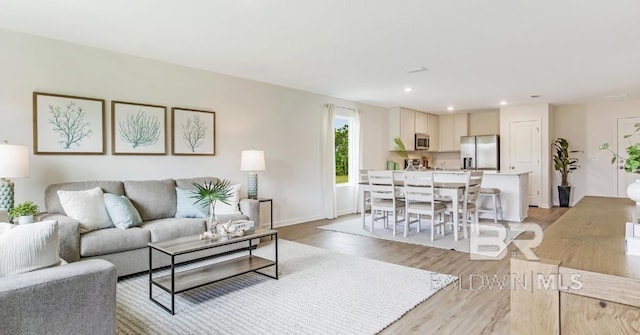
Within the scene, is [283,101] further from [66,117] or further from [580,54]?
[580,54]

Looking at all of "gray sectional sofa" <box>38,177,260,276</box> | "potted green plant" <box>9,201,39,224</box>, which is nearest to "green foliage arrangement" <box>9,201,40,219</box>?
"potted green plant" <box>9,201,39,224</box>

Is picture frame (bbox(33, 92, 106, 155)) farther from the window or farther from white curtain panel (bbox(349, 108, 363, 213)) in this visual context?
white curtain panel (bbox(349, 108, 363, 213))

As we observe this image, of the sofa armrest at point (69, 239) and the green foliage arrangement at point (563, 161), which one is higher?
the green foliage arrangement at point (563, 161)

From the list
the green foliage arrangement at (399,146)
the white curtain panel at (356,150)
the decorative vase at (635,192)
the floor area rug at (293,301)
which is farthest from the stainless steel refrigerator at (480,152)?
the decorative vase at (635,192)

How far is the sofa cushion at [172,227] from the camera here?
3406 millimetres

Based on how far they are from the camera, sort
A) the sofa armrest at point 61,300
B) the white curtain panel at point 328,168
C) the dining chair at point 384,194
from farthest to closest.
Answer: the white curtain panel at point 328,168 → the dining chair at point 384,194 → the sofa armrest at point 61,300

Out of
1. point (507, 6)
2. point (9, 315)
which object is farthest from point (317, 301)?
point (507, 6)

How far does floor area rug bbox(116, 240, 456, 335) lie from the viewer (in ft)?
7.60

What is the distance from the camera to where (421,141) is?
8.66m

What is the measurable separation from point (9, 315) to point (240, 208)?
3.04 meters

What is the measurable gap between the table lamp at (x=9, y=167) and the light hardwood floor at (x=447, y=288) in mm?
2988

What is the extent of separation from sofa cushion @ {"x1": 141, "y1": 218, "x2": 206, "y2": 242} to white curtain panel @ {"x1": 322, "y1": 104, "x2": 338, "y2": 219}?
10.1 feet

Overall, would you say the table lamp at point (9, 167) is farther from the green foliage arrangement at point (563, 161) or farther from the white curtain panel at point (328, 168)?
the green foliage arrangement at point (563, 161)

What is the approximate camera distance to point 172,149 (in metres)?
4.46
